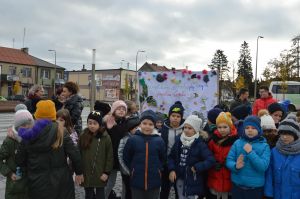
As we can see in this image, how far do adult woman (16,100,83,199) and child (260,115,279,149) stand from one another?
2.50 meters

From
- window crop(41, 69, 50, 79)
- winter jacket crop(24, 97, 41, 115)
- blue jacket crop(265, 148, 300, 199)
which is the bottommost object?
blue jacket crop(265, 148, 300, 199)

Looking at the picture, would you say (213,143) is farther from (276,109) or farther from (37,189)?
(37,189)

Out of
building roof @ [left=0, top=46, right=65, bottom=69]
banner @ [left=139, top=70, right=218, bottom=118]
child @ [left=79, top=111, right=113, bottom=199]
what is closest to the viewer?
child @ [left=79, top=111, right=113, bottom=199]

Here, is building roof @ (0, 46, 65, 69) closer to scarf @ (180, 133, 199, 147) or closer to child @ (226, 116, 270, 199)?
scarf @ (180, 133, 199, 147)

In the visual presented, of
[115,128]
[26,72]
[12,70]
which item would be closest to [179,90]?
[115,128]

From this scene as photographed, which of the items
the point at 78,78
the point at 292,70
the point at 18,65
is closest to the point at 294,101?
the point at 292,70

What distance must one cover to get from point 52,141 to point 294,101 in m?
34.3

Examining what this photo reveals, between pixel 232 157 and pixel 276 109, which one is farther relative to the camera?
pixel 276 109

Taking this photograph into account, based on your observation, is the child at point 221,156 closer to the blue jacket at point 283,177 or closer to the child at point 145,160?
the blue jacket at point 283,177

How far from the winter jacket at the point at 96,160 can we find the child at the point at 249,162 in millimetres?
1601

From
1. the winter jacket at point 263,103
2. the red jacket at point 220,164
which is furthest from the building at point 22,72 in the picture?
the red jacket at point 220,164

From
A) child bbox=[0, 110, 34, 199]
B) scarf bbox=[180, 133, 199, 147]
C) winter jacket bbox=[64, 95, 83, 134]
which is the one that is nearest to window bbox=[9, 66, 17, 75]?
winter jacket bbox=[64, 95, 83, 134]

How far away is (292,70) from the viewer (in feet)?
176

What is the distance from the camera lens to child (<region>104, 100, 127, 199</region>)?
511 cm
